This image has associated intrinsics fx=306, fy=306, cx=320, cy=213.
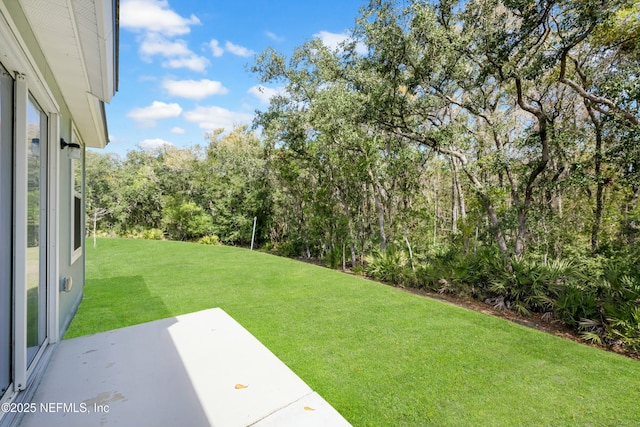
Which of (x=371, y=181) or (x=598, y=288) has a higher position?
(x=371, y=181)

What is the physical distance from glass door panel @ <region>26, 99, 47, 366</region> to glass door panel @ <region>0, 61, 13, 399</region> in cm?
39

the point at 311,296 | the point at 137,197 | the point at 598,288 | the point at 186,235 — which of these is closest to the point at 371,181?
the point at 311,296

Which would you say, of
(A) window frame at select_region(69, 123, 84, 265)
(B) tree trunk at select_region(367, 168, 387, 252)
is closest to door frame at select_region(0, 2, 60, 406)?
(A) window frame at select_region(69, 123, 84, 265)

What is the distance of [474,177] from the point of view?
6.45m

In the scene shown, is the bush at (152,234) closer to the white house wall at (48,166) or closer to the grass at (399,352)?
the grass at (399,352)

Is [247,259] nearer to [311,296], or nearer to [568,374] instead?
[311,296]

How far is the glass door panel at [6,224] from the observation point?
159 cm

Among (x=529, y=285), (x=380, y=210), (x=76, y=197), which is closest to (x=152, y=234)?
(x=380, y=210)

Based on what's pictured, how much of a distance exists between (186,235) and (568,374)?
17.7m

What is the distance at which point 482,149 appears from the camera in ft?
24.7

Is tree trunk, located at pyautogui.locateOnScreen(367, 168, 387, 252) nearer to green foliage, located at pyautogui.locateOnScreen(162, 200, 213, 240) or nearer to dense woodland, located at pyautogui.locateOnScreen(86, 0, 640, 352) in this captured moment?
dense woodland, located at pyautogui.locateOnScreen(86, 0, 640, 352)

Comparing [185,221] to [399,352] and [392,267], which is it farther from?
[399,352]

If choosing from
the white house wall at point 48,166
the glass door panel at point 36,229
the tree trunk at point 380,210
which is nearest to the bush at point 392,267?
the tree trunk at point 380,210

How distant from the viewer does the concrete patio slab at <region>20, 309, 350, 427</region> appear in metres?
1.79
